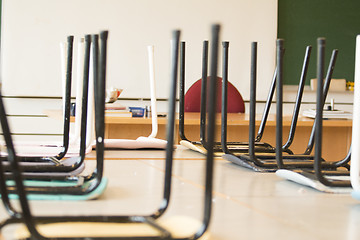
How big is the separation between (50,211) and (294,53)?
15.0 feet

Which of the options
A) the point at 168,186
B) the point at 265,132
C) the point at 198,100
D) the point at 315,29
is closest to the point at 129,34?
the point at 198,100

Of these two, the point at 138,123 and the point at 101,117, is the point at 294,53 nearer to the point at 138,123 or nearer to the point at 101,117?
the point at 138,123

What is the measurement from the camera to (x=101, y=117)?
505mm

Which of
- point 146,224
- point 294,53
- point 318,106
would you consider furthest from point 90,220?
point 294,53

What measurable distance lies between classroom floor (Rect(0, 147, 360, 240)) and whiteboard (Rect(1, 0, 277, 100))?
12.4 feet

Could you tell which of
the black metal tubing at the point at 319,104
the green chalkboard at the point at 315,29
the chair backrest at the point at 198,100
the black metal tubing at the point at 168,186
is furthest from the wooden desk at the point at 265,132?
the black metal tubing at the point at 168,186

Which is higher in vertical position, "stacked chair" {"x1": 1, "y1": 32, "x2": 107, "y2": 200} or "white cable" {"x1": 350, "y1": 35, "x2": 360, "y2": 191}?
"white cable" {"x1": 350, "y1": 35, "x2": 360, "y2": 191}

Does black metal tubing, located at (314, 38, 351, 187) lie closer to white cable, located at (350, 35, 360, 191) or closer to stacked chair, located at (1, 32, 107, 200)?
white cable, located at (350, 35, 360, 191)

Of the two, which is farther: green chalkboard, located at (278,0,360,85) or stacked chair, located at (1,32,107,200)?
green chalkboard, located at (278,0,360,85)

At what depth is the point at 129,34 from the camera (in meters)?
4.66

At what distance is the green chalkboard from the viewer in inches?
193

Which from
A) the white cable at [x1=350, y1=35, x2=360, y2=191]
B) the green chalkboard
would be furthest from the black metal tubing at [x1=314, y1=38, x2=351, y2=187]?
the green chalkboard

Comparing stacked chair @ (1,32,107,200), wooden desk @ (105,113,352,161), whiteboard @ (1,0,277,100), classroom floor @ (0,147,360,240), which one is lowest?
wooden desk @ (105,113,352,161)

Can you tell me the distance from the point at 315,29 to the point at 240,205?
4.61 m
